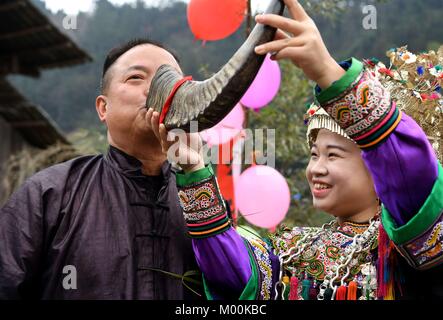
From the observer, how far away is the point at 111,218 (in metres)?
2.13

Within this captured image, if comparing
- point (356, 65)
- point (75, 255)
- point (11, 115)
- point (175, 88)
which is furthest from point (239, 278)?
point (11, 115)

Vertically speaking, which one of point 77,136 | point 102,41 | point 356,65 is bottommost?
point 356,65

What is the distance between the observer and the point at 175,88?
195cm

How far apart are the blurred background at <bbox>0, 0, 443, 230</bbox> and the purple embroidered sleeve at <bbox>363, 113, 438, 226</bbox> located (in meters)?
1.06

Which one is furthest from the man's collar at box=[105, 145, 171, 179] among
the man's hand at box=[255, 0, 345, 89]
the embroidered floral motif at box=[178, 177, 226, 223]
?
the man's hand at box=[255, 0, 345, 89]

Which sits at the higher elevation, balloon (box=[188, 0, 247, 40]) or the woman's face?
balloon (box=[188, 0, 247, 40])

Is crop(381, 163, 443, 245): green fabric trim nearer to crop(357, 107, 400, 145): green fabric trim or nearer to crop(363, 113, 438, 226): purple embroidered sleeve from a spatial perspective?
crop(363, 113, 438, 226): purple embroidered sleeve

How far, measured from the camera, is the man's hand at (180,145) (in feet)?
6.57

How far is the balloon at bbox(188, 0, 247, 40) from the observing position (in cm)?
471

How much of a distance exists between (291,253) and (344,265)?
0.22 metres

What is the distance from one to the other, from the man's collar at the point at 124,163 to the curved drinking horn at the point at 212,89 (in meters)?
0.26

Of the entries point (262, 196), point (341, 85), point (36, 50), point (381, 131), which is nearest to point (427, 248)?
point (381, 131)

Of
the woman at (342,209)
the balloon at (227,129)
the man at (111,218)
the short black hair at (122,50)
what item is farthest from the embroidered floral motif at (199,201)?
the balloon at (227,129)

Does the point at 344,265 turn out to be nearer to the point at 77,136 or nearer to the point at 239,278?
the point at 239,278
